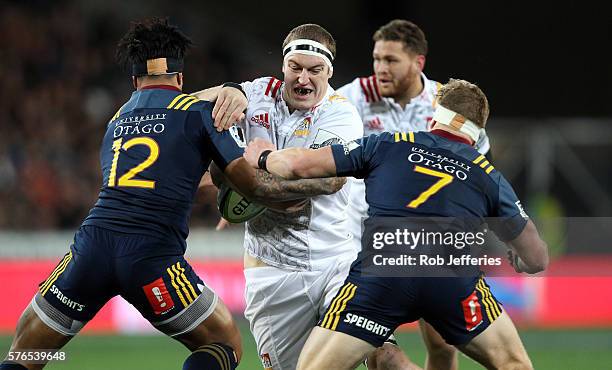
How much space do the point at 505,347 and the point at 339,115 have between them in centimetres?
187

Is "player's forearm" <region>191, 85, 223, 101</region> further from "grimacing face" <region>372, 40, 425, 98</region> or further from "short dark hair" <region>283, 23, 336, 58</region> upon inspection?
"grimacing face" <region>372, 40, 425, 98</region>

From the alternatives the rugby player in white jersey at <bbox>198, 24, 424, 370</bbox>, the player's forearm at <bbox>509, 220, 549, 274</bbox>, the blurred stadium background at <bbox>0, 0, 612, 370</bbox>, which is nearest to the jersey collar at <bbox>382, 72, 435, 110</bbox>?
the rugby player in white jersey at <bbox>198, 24, 424, 370</bbox>

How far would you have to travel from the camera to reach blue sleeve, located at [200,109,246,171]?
241 inches

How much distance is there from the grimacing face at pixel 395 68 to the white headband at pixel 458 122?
7.77 feet

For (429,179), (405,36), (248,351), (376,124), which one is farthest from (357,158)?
(248,351)

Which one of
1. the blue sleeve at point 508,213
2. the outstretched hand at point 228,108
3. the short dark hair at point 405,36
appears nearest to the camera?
the blue sleeve at point 508,213

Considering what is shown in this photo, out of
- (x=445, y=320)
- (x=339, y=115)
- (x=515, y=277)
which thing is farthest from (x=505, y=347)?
(x=515, y=277)

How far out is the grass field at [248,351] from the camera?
10531 millimetres

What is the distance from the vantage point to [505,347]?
5855 millimetres

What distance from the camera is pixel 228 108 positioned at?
20.6 feet

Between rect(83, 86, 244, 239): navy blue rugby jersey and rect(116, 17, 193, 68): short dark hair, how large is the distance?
0.27m

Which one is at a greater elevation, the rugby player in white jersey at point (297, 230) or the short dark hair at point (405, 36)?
the short dark hair at point (405, 36)

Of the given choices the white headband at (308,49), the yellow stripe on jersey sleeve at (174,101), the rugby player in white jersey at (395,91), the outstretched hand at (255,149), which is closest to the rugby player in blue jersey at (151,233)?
the yellow stripe on jersey sleeve at (174,101)

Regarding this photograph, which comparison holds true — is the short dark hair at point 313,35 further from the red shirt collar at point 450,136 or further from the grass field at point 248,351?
the grass field at point 248,351
